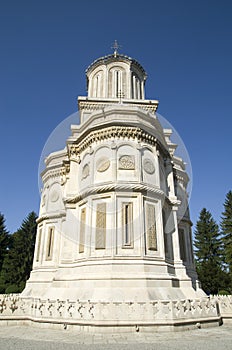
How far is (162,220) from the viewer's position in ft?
47.4

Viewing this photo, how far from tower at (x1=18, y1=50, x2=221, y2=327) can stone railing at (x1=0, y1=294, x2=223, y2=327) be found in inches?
1.4

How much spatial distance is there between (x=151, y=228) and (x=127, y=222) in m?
1.39

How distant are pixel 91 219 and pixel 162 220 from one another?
13.3ft

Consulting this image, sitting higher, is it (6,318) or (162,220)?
(162,220)

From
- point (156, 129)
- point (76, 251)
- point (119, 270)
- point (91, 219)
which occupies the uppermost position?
point (156, 129)

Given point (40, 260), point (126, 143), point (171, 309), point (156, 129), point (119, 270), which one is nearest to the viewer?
point (171, 309)

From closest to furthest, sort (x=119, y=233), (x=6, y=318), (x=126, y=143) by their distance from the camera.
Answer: (x=6, y=318)
(x=119, y=233)
(x=126, y=143)

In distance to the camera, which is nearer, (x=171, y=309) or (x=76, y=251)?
(x=171, y=309)

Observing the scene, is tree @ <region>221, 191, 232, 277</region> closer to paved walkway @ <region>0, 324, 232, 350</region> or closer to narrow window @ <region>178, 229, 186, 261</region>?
narrow window @ <region>178, 229, 186, 261</region>

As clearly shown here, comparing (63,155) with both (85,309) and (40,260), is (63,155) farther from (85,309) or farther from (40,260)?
(85,309)

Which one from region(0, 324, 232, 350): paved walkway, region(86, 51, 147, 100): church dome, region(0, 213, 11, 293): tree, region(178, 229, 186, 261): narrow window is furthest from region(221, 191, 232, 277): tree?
region(0, 213, 11, 293): tree

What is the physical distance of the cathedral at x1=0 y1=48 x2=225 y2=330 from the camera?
31.9ft

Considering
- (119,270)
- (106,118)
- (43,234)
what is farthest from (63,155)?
(119,270)

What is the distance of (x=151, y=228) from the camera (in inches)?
536
